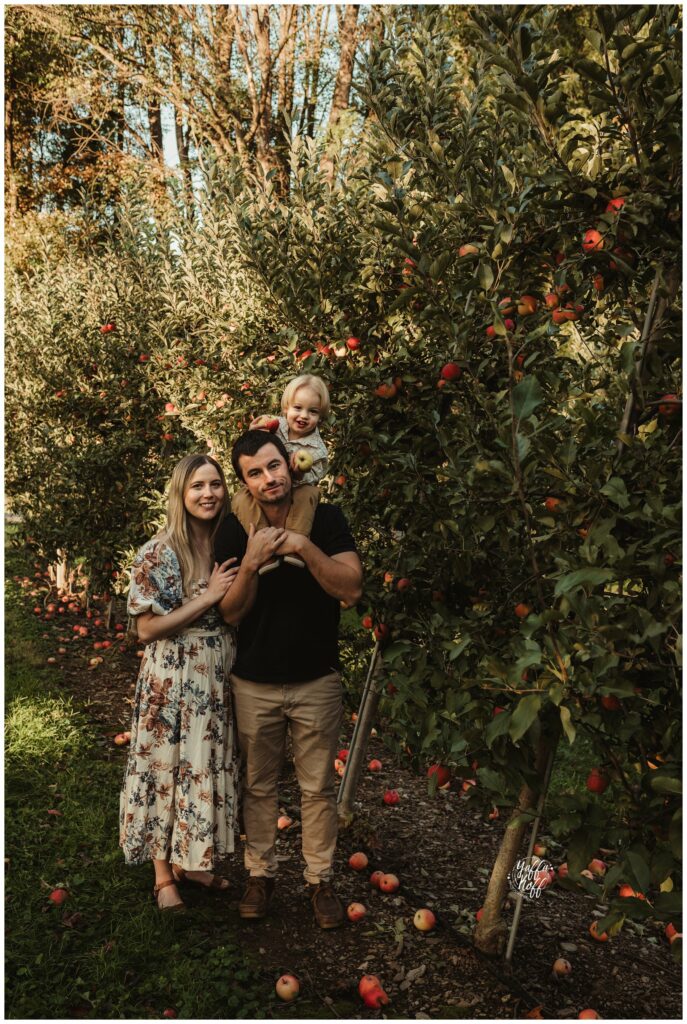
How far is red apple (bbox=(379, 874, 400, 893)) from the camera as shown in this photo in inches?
139

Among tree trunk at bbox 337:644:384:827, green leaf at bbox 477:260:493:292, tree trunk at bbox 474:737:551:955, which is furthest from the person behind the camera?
tree trunk at bbox 337:644:384:827

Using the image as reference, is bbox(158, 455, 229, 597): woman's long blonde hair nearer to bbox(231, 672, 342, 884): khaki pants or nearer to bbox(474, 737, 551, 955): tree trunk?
bbox(231, 672, 342, 884): khaki pants

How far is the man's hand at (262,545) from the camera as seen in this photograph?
9.24 ft

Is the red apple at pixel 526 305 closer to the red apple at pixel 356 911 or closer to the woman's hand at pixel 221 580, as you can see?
the woman's hand at pixel 221 580

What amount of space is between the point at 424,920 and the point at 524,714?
1943 millimetres

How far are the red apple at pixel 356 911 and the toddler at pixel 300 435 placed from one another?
1627mm

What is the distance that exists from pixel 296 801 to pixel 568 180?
11.7 feet

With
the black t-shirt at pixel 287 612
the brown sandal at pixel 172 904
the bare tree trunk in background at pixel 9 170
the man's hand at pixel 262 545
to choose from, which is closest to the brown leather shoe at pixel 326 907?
the brown sandal at pixel 172 904

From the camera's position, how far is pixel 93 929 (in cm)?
311

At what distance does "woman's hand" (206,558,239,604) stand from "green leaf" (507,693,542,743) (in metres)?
1.59

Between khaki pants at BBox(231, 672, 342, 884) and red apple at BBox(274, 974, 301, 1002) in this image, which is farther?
khaki pants at BBox(231, 672, 342, 884)

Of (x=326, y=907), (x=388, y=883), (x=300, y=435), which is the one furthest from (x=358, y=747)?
(x=300, y=435)

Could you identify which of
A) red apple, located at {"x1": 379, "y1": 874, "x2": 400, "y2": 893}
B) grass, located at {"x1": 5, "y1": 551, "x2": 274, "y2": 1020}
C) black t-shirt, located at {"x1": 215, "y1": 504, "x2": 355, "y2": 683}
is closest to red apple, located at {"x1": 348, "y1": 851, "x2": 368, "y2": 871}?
red apple, located at {"x1": 379, "y1": 874, "x2": 400, "y2": 893}

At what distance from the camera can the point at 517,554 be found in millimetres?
2570
